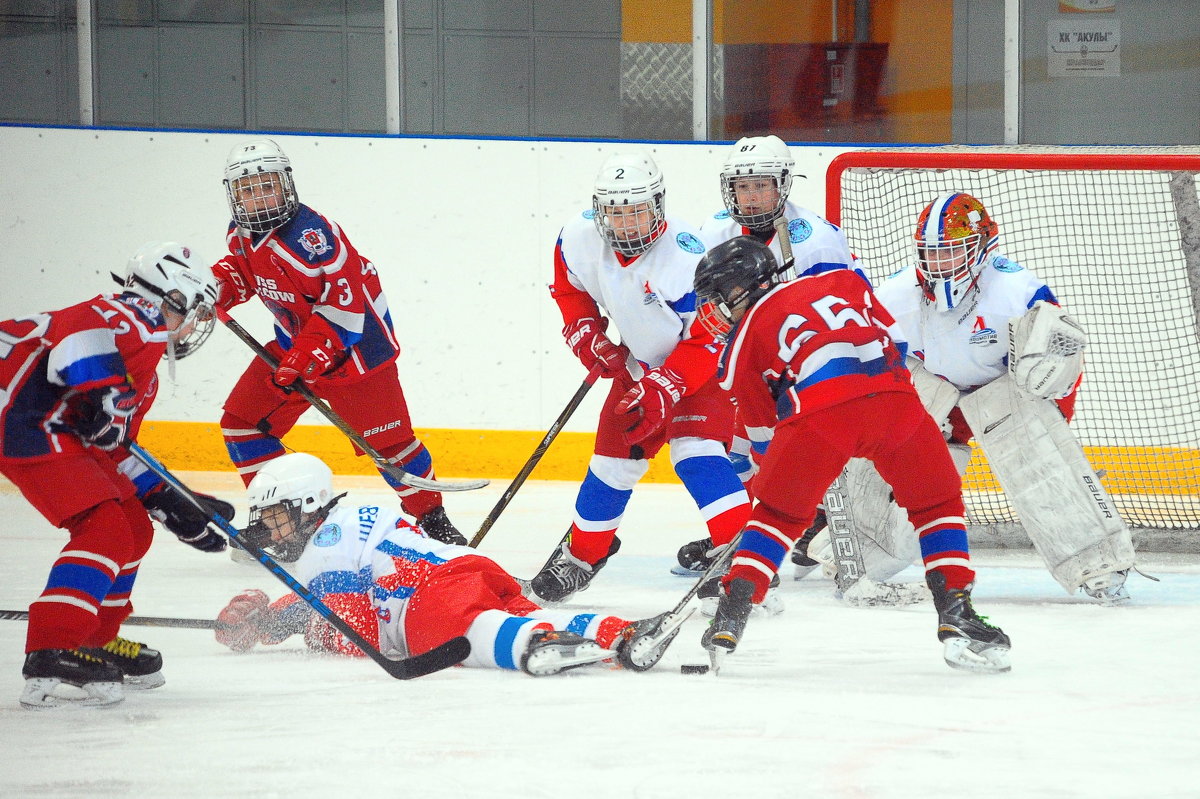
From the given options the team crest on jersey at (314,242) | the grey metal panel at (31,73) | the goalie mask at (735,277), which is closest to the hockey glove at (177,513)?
the goalie mask at (735,277)

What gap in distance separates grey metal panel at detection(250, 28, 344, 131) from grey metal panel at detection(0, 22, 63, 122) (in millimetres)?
826

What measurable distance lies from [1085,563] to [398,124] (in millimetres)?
3595

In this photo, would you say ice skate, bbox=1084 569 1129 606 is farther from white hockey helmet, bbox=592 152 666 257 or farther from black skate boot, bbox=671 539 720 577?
white hockey helmet, bbox=592 152 666 257

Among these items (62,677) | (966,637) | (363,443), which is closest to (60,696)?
(62,677)

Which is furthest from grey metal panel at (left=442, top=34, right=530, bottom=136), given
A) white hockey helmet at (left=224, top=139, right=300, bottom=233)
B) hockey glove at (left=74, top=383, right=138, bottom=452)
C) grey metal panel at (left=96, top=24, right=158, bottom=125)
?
hockey glove at (left=74, top=383, right=138, bottom=452)

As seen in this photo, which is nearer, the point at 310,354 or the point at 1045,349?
the point at 1045,349

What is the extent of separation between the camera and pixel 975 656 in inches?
109

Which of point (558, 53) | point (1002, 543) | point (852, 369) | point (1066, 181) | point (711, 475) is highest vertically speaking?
point (558, 53)

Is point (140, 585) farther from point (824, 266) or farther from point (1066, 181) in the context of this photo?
point (1066, 181)

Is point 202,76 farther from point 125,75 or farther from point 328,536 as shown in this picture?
point 328,536

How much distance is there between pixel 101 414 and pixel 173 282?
1.00ft

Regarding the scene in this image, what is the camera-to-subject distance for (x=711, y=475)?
11.5 feet

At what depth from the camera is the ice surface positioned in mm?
2109

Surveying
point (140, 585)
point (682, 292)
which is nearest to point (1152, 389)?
point (682, 292)
